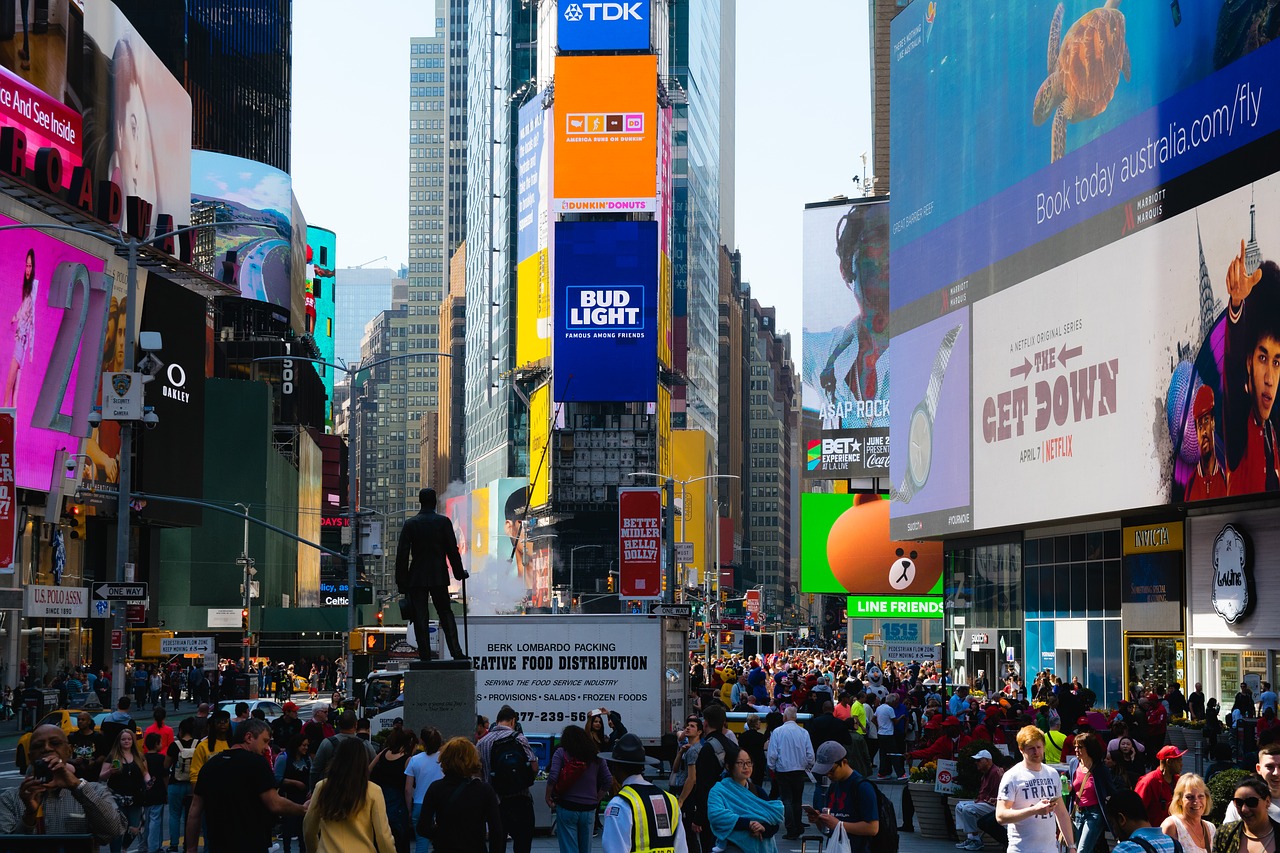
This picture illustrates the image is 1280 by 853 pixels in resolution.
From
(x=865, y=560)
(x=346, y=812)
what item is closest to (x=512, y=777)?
(x=346, y=812)

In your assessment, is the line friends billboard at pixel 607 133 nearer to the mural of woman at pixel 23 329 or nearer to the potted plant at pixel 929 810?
the mural of woman at pixel 23 329

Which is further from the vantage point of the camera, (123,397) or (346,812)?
(123,397)

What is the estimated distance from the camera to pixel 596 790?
16656 millimetres

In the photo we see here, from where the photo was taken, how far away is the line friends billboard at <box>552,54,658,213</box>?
131250 mm

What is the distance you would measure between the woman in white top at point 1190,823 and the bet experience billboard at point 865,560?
89214mm

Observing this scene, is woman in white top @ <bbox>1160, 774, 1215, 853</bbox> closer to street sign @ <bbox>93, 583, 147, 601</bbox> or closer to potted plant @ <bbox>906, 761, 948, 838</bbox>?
potted plant @ <bbox>906, 761, 948, 838</bbox>

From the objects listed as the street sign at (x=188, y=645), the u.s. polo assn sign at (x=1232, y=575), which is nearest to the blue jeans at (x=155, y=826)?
the street sign at (x=188, y=645)

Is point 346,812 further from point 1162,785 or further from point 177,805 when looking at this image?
point 177,805

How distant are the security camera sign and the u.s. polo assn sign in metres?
28.1

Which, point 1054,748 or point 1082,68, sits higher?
point 1082,68

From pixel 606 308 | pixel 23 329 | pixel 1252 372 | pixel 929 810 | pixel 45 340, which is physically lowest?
pixel 929 810

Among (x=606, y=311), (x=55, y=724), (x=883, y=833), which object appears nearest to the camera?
(x=883, y=833)

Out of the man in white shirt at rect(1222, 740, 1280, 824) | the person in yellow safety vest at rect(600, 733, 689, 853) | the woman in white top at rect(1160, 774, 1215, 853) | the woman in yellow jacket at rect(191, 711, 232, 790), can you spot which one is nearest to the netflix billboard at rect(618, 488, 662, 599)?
the woman in yellow jacket at rect(191, 711, 232, 790)

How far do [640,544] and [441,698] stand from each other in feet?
103
